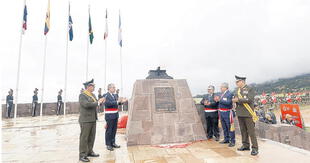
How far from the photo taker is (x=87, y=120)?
4.11 metres

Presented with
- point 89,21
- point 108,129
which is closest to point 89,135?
point 108,129

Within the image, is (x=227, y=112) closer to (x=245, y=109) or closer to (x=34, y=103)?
(x=245, y=109)

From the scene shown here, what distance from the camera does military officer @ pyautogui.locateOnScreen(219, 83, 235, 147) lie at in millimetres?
4910

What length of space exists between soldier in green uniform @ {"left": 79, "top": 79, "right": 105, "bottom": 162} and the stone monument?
1.25m

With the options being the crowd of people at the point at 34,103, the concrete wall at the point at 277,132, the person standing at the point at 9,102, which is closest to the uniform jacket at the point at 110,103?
the concrete wall at the point at 277,132

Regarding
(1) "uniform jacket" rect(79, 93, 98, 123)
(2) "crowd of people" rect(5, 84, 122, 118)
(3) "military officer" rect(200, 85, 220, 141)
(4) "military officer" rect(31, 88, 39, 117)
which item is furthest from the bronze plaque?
(4) "military officer" rect(31, 88, 39, 117)

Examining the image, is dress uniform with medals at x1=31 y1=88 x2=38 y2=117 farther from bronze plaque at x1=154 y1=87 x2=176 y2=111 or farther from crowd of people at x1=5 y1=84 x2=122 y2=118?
bronze plaque at x1=154 y1=87 x2=176 y2=111

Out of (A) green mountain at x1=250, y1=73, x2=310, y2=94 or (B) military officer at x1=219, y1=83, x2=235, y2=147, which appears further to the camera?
(A) green mountain at x1=250, y1=73, x2=310, y2=94

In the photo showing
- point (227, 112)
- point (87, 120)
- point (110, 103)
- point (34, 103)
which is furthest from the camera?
point (34, 103)

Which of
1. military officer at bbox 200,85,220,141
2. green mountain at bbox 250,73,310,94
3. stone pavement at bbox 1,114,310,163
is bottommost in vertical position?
stone pavement at bbox 1,114,310,163

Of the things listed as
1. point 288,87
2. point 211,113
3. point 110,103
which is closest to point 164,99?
point 211,113

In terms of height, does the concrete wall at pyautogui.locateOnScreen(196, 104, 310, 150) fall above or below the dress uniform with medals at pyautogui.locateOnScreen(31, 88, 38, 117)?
below

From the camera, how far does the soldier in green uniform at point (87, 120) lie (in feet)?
13.2

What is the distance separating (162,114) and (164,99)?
0.52 m
